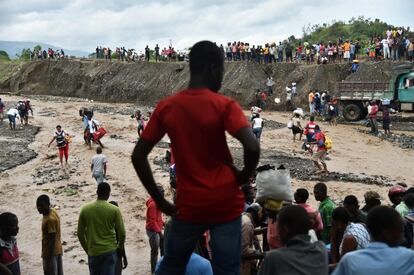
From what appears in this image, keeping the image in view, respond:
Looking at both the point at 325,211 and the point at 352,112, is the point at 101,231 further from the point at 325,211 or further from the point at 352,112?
the point at 352,112

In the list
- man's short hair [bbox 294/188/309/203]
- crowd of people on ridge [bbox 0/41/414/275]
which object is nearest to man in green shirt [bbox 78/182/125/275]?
man's short hair [bbox 294/188/309/203]

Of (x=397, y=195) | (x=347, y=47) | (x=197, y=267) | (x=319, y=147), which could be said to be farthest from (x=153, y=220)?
(x=347, y=47)

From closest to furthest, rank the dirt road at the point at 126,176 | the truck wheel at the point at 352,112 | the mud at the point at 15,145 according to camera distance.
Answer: the dirt road at the point at 126,176
the mud at the point at 15,145
the truck wheel at the point at 352,112

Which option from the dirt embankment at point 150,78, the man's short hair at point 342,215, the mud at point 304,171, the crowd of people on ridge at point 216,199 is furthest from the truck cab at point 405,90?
the crowd of people on ridge at point 216,199

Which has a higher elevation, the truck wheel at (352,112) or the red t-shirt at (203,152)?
the red t-shirt at (203,152)

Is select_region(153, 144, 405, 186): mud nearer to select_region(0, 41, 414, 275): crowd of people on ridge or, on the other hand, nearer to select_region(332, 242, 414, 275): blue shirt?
select_region(0, 41, 414, 275): crowd of people on ridge

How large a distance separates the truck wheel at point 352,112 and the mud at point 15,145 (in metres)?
16.4

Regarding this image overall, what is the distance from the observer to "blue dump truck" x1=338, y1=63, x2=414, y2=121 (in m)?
25.7

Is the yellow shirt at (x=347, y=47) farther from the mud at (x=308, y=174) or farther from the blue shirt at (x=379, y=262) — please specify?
the blue shirt at (x=379, y=262)

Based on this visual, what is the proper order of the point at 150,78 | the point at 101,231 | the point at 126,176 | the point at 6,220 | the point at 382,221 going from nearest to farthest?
1. the point at 382,221
2. the point at 6,220
3. the point at 101,231
4. the point at 126,176
5. the point at 150,78

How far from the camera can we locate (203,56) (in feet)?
10.1

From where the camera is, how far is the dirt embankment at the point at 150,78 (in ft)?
111

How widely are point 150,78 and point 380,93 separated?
2096 cm

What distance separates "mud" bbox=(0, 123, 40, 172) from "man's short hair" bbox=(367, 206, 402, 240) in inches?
728
